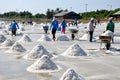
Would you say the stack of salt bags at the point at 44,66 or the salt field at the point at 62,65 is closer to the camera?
the salt field at the point at 62,65

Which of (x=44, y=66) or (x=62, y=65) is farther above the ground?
(x=44, y=66)

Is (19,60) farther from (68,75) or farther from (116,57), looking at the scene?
(68,75)

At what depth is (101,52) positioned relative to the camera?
17797 millimetres

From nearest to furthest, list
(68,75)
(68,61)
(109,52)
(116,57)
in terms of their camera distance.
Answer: (68,75)
(68,61)
(116,57)
(109,52)

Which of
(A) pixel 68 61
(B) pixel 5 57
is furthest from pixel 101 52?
(B) pixel 5 57

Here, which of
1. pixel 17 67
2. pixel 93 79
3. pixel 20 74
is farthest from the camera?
pixel 17 67

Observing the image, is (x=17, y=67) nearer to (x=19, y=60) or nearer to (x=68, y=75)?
(x=19, y=60)

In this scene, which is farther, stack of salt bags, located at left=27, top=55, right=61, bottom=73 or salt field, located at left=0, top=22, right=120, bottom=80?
stack of salt bags, located at left=27, top=55, right=61, bottom=73

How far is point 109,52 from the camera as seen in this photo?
17703 mm

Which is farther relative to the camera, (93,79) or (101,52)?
(101,52)

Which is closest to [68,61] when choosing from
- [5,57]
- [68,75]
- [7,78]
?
[5,57]

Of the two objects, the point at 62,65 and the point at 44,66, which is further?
the point at 62,65

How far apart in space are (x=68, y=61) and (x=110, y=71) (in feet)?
9.14

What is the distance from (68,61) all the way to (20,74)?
3474 mm
